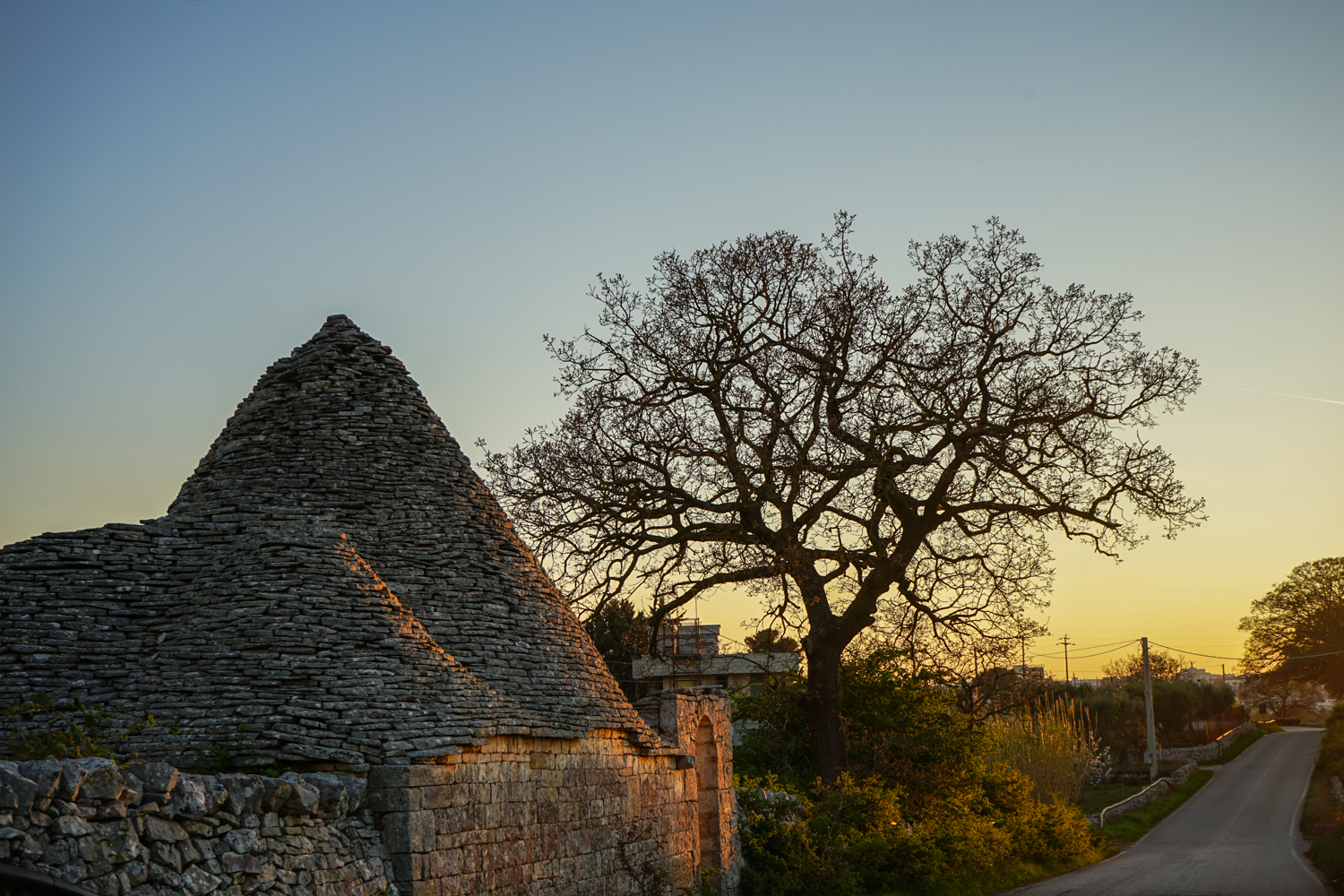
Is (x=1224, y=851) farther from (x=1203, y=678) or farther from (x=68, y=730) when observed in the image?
(x=1203, y=678)

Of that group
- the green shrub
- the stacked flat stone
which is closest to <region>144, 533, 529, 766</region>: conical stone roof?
the stacked flat stone

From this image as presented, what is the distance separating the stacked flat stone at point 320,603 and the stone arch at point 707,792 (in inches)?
99.6

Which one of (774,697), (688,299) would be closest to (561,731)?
(688,299)

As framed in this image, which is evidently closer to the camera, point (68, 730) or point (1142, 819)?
point (68, 730)

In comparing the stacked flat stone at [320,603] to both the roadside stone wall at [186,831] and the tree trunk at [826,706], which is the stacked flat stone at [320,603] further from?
the tree trunk at [826,706]

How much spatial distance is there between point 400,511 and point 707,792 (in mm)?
6545

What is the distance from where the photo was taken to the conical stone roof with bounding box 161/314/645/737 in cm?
1243

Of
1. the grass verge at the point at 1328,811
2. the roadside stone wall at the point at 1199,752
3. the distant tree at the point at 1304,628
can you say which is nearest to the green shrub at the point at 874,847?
the grass verge at the point at 1328,811

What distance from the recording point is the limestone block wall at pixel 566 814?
9.44 metres

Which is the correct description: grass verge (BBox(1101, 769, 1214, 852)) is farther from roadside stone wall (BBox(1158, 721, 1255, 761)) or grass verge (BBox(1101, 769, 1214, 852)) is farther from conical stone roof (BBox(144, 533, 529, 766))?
conical stone roof (BBox(144, 533, 529, 766))

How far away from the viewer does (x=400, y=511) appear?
1345 cm

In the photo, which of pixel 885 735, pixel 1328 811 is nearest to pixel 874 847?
pixel 885 735

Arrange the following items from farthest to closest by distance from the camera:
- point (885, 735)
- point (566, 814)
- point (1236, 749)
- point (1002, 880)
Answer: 1. point (1236, 749)
2. point (885, 735)
3. point (1002, 880)
4. point (566, 814)

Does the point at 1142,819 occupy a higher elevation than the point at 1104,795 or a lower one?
higher
